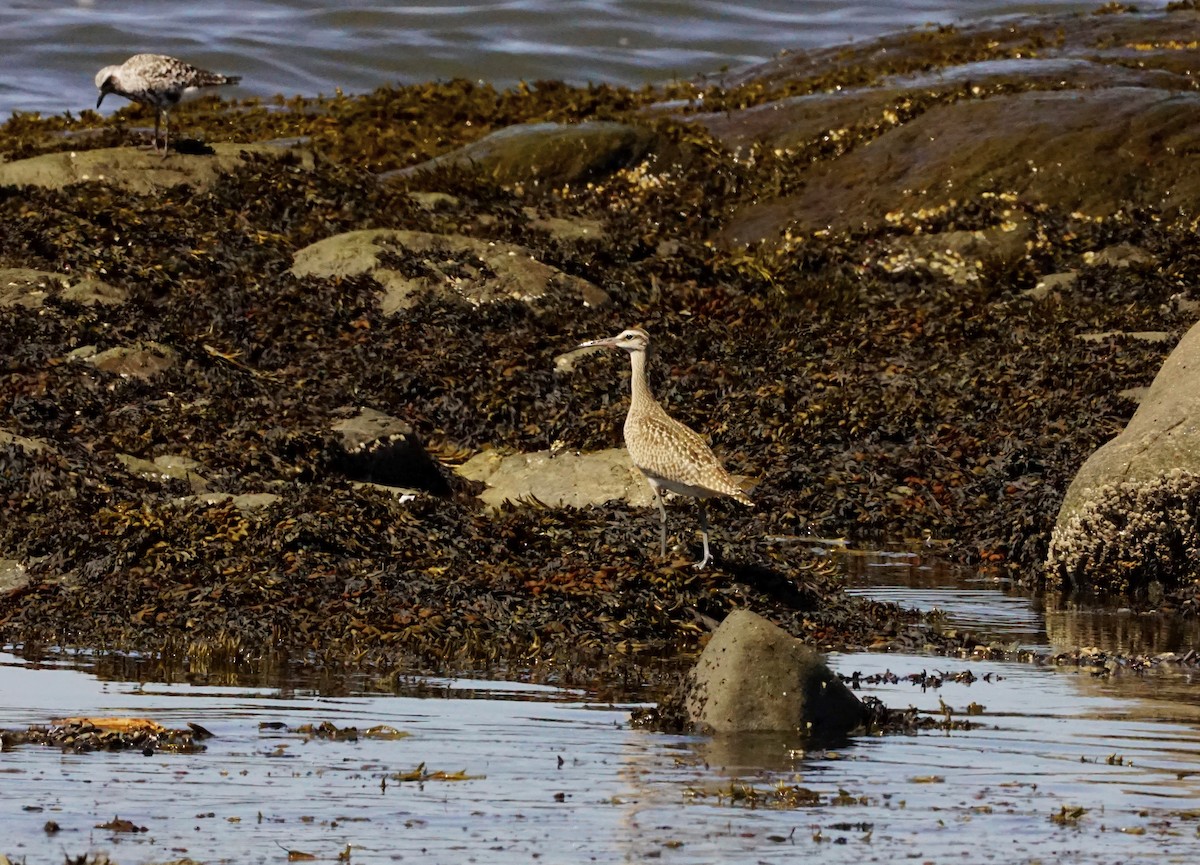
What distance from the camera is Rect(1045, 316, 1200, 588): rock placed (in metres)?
11.9

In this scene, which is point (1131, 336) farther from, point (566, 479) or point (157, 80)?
point (157, 80)

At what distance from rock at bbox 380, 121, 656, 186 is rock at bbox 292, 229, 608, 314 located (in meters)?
4.26

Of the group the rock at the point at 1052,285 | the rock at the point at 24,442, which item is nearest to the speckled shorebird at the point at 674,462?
the rock at the point at 24,442

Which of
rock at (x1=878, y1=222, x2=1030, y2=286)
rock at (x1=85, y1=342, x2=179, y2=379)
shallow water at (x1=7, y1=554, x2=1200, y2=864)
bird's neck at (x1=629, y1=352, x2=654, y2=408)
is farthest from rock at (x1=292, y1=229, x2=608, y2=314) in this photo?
shallow water at (x1=7, y1=554, x2=1200, y2=864)

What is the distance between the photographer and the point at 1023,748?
25.7 feet

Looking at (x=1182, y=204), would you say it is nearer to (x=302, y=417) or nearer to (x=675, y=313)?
(x=675, y=313)

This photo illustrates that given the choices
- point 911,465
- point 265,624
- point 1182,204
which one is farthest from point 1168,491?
point 1182,204

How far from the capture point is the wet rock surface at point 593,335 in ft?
35.7

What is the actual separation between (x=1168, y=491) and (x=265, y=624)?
17.3 feet

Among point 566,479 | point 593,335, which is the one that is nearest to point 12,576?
point 566,479

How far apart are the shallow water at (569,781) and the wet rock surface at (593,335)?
1405mm

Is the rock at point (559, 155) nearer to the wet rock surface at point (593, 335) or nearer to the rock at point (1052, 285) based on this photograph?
the wet rock surface at point (593, 335)

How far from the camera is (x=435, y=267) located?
759 inches

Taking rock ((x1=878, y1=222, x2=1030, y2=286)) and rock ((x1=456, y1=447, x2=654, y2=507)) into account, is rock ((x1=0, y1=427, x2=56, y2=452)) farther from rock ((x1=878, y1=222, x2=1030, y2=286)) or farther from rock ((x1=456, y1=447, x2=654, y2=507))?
rock ((x1=878, y1=222, x2=1030, y2=286))
